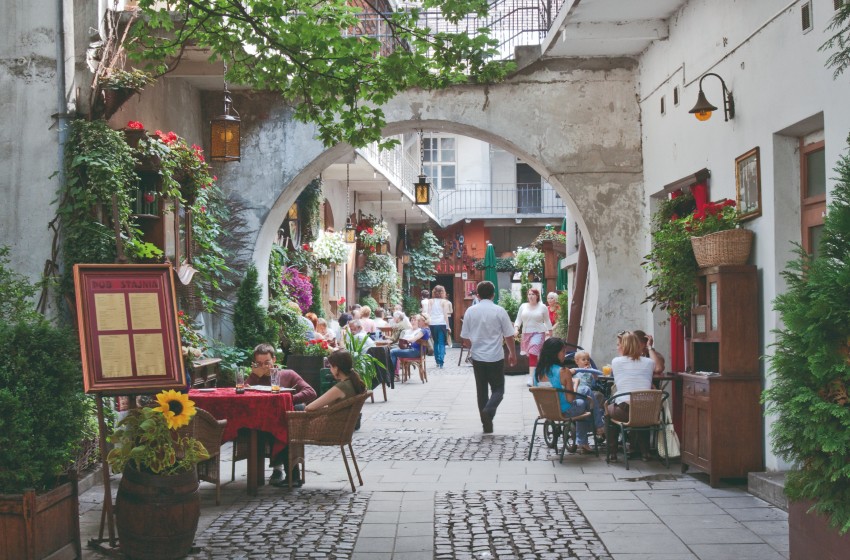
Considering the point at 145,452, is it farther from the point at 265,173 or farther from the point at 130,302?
the point at 265,173

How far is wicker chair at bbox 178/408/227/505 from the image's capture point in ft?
24.6

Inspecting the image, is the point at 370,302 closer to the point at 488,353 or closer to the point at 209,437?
the point at 488,353

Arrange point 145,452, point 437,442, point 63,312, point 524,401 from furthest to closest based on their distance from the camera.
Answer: point 524,401 < point 437,442 < point 63,312 < point 145,452

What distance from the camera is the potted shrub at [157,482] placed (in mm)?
5941

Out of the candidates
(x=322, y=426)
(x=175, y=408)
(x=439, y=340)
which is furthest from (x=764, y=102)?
(x=439, y=340)

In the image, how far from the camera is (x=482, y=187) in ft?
119

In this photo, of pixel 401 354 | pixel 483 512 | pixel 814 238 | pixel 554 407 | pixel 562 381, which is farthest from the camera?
pixel 401 354

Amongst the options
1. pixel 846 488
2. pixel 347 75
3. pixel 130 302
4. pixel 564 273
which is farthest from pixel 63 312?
pixel 564 273

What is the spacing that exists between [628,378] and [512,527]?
3.04m

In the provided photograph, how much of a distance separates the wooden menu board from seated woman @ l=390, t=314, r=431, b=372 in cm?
1162

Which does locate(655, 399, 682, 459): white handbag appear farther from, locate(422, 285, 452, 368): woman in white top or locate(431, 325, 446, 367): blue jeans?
locate(431, 325, 446, 367): blue jeans

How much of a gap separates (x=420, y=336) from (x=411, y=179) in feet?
34.6

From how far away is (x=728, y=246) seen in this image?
8.38m

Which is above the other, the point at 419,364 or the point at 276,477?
the point at 276,477
